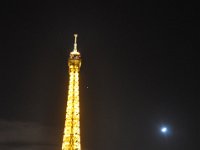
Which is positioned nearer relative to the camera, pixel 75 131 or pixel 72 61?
pixel 75 131

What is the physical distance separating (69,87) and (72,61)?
390cm

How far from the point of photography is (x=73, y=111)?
65.8 m

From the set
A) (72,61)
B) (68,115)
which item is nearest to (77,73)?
(72,61)

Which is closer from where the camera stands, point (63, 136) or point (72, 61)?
point (63, 136)

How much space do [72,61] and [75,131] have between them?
10298mm

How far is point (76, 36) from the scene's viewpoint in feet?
236

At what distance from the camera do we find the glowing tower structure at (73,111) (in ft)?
210

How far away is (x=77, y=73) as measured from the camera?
69.2 metres

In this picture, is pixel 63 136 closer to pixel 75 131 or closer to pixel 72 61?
pixel 75 131

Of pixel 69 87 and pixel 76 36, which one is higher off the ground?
pixel 76 36

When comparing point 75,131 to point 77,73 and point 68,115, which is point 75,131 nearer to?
point 68,115

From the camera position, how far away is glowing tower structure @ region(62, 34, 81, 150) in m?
64.1

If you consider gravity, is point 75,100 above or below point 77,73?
below

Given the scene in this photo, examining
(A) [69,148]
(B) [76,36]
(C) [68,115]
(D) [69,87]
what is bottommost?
(A) [69,148]
